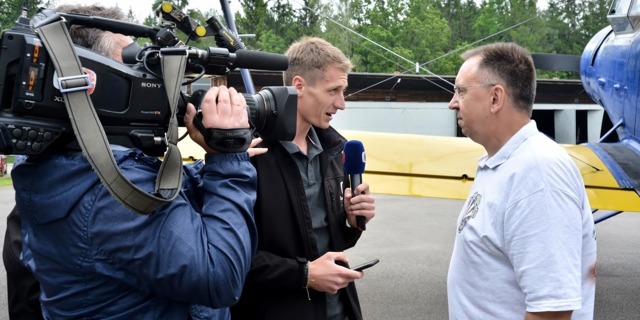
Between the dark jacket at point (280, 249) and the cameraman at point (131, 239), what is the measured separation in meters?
0.80

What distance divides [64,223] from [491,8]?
7063 cm

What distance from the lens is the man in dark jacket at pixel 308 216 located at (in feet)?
7.59

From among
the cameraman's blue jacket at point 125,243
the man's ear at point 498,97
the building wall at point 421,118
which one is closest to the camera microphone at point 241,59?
the cameraman's blue jacket at point 125,243

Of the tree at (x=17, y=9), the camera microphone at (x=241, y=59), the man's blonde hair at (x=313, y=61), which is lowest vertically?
the man's blonde hair at (x=313, y=61)

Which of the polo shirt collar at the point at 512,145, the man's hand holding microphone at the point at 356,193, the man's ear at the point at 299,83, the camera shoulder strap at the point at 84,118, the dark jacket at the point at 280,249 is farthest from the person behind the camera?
the man's ear at the point at 299,83

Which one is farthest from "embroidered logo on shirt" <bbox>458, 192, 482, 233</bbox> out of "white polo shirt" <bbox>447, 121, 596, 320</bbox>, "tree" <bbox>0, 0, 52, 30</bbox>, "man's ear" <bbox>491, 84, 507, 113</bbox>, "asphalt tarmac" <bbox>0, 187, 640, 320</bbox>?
"asphalt tarmac" <bbox>0, 187, 640, 320</bbox>

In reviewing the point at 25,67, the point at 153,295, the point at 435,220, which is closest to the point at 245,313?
the point at 153,295

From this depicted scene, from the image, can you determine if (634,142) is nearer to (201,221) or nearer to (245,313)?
(245,313)

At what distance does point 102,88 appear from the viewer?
1.36 meters

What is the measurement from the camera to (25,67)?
129 centimetres

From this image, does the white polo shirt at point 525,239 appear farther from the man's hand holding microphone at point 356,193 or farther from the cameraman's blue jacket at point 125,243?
the cameraman's blue jacket at point 125,243

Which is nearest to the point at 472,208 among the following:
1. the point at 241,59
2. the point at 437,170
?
the point at 241,59

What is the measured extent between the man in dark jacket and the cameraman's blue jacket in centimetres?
85

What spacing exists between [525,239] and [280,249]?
96cm
